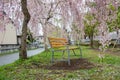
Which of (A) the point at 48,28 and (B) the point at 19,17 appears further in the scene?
(A) the point at 48,28

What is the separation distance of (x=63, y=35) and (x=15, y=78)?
16.1 metres

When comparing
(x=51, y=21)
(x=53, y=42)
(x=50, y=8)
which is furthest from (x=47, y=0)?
(x=53, y=42)

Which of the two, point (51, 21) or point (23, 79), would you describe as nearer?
point (23, 79)

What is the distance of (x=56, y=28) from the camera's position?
72.9 feet

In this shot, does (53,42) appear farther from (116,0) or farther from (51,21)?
(51,21)


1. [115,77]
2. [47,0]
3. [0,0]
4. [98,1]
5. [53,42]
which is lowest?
[115,77]

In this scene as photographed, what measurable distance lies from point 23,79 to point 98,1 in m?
2.79

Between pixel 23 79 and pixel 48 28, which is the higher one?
pixel 48 28

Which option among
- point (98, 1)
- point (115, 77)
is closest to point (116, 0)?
point (98, 1)

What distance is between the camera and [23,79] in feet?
18.6

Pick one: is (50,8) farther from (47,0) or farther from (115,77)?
(115,77)

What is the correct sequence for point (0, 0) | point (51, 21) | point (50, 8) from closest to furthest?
point (0, 0), point (50, 8), point (51, 21)

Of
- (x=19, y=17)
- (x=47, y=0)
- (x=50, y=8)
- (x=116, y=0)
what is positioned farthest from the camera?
(x=50, y=8)

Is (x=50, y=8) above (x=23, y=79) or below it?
above
